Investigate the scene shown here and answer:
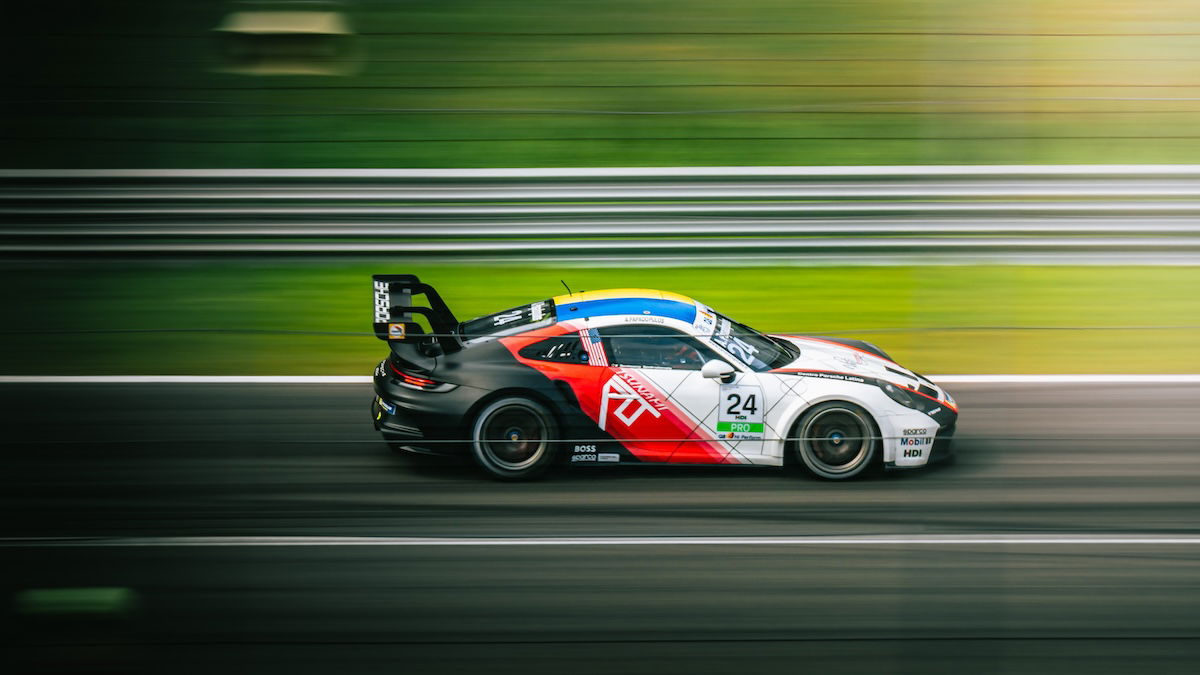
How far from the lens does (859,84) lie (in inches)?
48.4

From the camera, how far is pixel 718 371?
2.46 meters

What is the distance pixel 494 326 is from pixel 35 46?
74 centimetres

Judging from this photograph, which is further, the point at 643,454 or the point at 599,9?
the point at 643,454

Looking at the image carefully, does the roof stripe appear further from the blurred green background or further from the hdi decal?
the hdi decal

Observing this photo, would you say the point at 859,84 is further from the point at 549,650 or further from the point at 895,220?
the point at 549,650

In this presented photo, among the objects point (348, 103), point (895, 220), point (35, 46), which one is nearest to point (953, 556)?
point (895, 220)

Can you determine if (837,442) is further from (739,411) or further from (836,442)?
(739,411)

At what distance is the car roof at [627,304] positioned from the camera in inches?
60.0

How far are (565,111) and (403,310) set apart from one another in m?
0.39

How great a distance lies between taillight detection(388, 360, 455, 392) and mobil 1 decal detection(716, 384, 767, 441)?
2.62ft

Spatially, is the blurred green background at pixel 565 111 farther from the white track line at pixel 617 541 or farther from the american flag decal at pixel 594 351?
the american flag decal at pixel 594 351

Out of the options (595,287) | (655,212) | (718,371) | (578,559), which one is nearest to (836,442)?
(718,371)

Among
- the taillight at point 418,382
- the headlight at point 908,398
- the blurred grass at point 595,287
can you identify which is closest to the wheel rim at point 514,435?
the taillight at point 418,382

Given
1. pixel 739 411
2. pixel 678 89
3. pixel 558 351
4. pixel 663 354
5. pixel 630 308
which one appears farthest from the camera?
pixel 663 354
